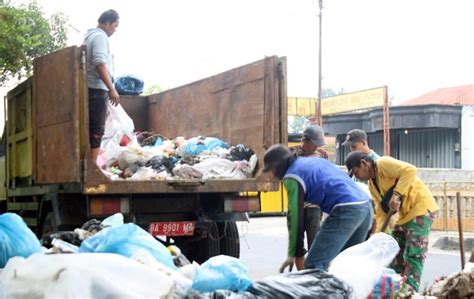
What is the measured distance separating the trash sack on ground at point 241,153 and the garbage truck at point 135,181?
8 centimetres

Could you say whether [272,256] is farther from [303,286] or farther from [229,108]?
[303,286]

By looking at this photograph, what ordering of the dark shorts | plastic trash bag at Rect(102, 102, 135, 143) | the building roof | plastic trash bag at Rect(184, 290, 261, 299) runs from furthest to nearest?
1. the building roof
2. plastic trash bag at Rect(102, 102, 135, 143)
3. the dark shorts
4. plastic trash bag at Rect(184, 290, 261, 299)

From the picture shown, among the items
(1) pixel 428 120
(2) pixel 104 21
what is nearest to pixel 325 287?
(2) pixel 104 21

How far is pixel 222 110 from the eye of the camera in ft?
24.8

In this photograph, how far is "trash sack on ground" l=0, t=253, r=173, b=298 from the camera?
10.3ft

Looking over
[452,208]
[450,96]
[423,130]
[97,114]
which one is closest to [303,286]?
[97,114]

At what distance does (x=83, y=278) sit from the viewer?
3.17m

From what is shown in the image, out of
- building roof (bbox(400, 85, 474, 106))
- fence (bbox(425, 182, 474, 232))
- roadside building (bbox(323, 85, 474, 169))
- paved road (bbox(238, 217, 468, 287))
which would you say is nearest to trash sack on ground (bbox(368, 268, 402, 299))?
paved road (bbox(238, 217, 468, 287))

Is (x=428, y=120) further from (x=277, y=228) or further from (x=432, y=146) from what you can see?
(x=277, y=228)

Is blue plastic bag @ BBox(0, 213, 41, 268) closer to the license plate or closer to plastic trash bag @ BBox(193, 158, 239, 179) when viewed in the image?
the license plate

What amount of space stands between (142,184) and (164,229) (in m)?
0.60

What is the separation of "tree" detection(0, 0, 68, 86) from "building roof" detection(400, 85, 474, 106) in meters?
20.7

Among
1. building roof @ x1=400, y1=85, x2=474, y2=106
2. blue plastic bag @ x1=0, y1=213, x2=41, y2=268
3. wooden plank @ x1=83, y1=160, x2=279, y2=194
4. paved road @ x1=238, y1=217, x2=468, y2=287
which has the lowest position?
paved road @ x1=238, y1=217, x2=468, y2=287

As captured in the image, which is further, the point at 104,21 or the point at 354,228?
the point at 104,21
